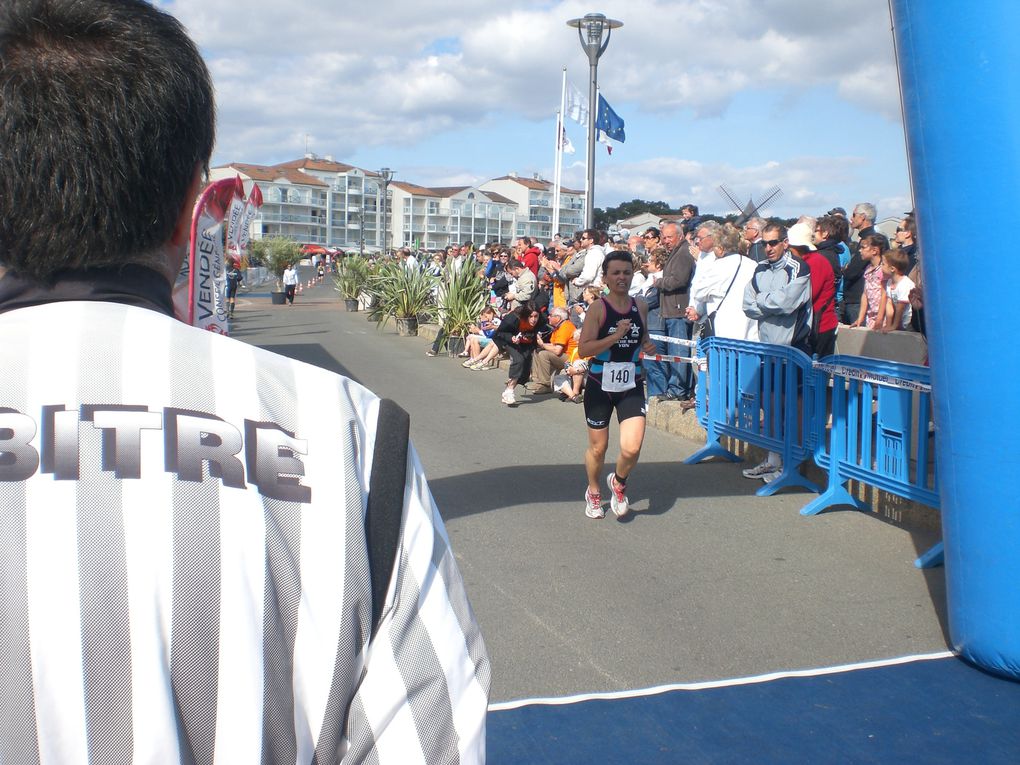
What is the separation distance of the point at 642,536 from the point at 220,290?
3.08 meters

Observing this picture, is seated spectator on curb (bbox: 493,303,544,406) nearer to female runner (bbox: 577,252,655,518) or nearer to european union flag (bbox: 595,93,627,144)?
female runner (bbox: 577,252,655,518)

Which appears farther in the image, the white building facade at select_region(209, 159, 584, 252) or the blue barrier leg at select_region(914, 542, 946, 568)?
the white building facade at select_region(209, 159, 584, 252)

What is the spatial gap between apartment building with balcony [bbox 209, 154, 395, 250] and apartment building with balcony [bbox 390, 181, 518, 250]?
3664mm

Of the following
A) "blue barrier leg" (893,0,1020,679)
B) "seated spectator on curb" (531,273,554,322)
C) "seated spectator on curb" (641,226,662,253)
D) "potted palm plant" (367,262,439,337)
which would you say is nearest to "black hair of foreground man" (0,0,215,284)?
"blue barrier leg" (893,0,1020,679)

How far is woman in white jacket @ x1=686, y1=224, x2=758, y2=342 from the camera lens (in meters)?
8.92

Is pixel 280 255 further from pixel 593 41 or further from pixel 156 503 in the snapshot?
pixel 156 503

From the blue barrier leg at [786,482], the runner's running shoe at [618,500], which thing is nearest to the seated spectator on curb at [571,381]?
the blue barrier leg at [786,482]

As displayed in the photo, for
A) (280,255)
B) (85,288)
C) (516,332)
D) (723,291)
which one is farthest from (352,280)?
(85,288)

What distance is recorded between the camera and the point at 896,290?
353 inches

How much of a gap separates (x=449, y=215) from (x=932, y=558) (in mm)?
117418

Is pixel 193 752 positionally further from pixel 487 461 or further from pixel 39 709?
pixel 487 461

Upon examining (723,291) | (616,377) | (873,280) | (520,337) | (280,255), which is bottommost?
(616,377)

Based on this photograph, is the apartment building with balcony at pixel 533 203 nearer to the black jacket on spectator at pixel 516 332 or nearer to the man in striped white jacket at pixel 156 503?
the black jacket on spectator at pixel 516 332

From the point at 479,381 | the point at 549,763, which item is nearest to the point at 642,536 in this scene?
the point at 549,763
